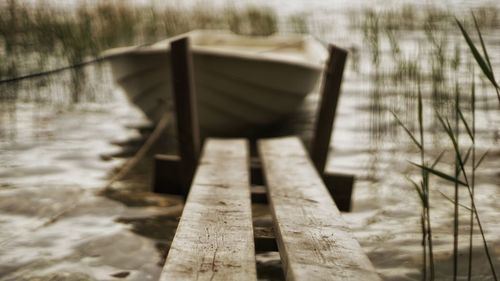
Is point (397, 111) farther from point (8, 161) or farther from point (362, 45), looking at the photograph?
point (362, 45)

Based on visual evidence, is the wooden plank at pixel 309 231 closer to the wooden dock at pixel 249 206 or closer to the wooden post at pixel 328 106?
the wooden dock at pixel 249 206

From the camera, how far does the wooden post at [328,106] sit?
3987mm

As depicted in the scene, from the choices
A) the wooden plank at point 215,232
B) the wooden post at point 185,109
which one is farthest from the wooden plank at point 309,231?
the wooden post at point 185,109

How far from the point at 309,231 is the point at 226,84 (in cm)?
310

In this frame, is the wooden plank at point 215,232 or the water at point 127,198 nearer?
the wooden plank at point 215,232

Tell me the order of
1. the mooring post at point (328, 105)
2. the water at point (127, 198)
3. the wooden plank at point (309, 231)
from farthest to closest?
the mooring post at point (328, 105), the water at point (127, 198), the wooden plank at point (309, 231)

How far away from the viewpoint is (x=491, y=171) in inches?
173

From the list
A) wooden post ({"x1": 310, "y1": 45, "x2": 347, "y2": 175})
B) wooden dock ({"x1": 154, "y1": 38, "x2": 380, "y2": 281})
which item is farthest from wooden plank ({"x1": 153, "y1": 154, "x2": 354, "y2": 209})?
wooden post ({"x1": 310, "y1": 45, "x2": 347, "y2": 175})

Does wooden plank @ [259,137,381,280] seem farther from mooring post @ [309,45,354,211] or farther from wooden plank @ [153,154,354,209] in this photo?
mooring post @ [309,45,354,211]

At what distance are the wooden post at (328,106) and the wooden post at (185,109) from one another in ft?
2.66

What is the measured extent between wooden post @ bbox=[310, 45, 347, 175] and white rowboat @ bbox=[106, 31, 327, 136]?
1165mm

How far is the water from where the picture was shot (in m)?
2.81


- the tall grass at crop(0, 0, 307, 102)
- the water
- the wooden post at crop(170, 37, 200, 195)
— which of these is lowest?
the water

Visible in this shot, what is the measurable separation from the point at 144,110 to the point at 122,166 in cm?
104
